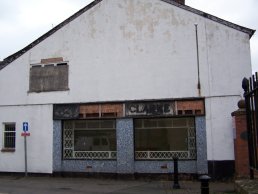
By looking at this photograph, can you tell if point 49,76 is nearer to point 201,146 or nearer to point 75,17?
point 75,17

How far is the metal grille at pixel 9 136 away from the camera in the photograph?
19609 mm

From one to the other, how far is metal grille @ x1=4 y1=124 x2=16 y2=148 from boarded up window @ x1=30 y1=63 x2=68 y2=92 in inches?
92.2

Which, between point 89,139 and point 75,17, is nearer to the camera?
point 89,139

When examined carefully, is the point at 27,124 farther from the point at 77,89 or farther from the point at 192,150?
the point at 192,150

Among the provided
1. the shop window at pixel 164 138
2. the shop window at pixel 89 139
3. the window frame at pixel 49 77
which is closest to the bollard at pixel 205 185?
the shop window at pixel 164 138

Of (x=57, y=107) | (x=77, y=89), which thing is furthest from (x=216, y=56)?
(x=57, y=107)

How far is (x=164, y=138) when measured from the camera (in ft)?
57.3

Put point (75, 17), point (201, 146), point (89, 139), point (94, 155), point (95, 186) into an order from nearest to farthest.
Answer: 1. point (95, 186)
2. point (201, 146)
3. point (94, 155)
4. point (89, 139)
5. point (75, 17)

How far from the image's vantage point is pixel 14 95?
64.4 ft

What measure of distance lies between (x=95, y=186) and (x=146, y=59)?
245 inches

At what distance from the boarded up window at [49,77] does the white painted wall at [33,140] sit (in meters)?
0.96

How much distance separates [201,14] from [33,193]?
10.4 m

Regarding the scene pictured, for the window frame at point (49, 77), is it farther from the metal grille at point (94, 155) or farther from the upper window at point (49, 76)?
the metal grille at point (94, 155)

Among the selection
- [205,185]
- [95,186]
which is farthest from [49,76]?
[205,185]
